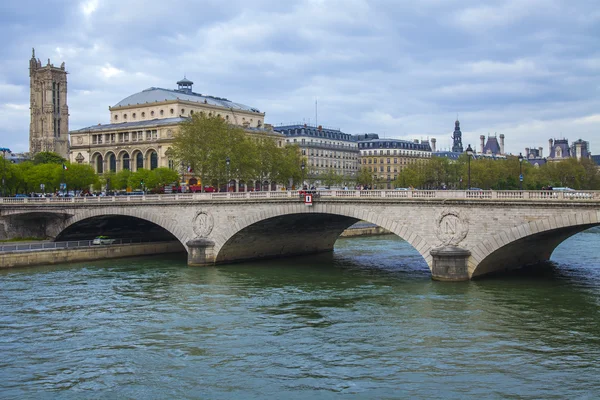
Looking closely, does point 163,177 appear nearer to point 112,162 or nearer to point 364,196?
point 112,162

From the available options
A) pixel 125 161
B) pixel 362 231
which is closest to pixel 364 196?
pixel 362 231

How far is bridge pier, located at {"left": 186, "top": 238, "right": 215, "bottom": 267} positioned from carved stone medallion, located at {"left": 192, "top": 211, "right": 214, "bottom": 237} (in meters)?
1.00

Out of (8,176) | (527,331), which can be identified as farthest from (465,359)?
(8,176)

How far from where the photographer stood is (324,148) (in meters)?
148

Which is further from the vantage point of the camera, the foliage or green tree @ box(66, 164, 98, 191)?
green tree @ box(66, 164, 98, 191)

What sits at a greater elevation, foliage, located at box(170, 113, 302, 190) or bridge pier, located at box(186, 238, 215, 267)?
foliage, located at box(170, 113, 302, 190)

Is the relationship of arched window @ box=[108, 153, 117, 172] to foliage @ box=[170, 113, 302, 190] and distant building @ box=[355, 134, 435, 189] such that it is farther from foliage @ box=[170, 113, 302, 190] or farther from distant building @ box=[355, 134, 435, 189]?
distant building @ box=[355, 134, 435, 189]

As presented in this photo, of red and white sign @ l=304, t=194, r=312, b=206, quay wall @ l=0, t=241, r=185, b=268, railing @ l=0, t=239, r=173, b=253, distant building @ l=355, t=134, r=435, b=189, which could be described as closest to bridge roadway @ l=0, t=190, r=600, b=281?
red and white sign @ l=304, t=194, r=312, b=206

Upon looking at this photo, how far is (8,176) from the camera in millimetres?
91188

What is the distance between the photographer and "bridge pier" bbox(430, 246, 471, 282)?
41.8 m

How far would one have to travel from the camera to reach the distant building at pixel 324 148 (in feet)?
468

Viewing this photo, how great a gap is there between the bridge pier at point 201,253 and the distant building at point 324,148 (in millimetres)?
79818

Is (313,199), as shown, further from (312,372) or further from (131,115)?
(131,115)

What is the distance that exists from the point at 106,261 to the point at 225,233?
1102 centimetres
